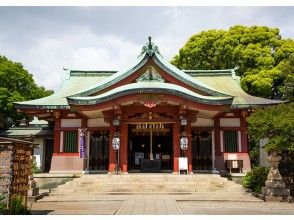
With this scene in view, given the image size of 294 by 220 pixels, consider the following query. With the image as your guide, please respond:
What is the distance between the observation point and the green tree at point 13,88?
3488 cm

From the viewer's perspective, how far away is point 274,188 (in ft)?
52.9

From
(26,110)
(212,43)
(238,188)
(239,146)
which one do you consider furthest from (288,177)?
(212,43)

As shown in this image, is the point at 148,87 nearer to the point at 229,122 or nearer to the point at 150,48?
the point at 150,48

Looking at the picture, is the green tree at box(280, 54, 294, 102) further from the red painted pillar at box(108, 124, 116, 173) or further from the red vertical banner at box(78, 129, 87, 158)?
the red vertical banner at box(78, 129, 87, 158)

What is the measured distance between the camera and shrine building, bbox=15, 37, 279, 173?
2172 cm

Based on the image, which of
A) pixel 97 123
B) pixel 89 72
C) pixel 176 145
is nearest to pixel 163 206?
pixel 176 145

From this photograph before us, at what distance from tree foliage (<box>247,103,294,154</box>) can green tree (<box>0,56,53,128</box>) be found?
2453 centimetres

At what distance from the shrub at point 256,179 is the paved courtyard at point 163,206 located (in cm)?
148

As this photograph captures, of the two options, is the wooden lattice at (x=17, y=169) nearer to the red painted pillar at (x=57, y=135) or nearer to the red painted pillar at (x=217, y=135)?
the red painted pillar at (x=57, y=135)

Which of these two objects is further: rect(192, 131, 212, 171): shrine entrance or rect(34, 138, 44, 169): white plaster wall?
rect(34, 138, 44, 169): white plaster wall

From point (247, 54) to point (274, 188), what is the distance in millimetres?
22362

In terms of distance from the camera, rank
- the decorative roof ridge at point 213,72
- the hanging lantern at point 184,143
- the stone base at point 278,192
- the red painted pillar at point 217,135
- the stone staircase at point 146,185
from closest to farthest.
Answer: the stone base at point 278,192 < the stone staircase at point 146,185 < the hanging lantern at point 184,143 < the red painted pillar at point 217,135 < the decorative roof ridge at point 213,72

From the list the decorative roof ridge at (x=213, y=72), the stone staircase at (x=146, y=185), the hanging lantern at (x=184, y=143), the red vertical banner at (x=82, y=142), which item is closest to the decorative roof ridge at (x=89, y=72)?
the decorative roof ridge at (x=213, y=72)

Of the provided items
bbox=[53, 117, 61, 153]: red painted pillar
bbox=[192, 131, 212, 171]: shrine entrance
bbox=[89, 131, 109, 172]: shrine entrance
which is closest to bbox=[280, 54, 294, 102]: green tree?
bbox=[192, 131, 212, 171]: shrine entrance
